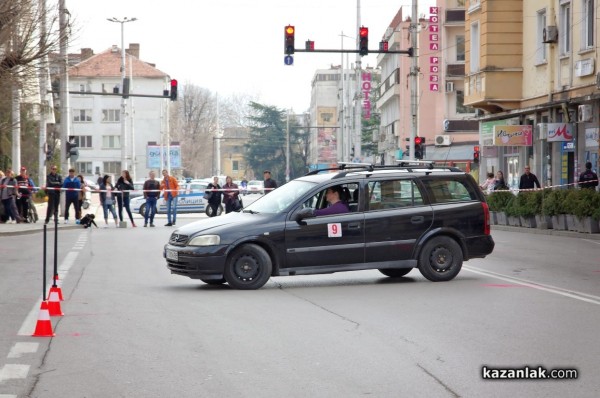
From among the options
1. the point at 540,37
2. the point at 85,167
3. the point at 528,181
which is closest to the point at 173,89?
the point at 540,37

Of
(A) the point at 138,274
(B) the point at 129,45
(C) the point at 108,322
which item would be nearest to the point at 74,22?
(A) the point at 138,274

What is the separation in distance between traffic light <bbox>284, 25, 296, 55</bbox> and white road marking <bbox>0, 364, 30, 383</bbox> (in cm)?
2492

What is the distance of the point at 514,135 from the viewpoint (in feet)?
136

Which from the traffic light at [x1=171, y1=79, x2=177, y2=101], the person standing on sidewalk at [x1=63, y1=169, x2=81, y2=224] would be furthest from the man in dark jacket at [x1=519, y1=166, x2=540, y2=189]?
the person standing on sidewalk at [x1=63, y1=169, x2=81, y2=224]

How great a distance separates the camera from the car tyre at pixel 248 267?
14.8m

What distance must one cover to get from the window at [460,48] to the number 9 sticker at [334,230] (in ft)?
193

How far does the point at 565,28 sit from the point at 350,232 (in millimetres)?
24743

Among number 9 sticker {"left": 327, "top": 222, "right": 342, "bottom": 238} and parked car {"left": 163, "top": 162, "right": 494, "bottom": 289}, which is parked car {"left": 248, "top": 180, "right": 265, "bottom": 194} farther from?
number 9 sticker {"left": 327, "top": 222, "right": 342, "bottom": 238}

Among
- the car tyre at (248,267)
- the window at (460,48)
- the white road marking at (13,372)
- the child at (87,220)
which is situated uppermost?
the window at (460,48)

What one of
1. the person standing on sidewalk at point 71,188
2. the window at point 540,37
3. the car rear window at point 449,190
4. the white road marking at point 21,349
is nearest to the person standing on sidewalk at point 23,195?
the person standing on sidewalk at point 71,188

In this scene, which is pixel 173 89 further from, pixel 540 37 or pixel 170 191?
pixel 540 37

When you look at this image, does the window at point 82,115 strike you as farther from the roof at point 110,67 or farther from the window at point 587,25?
the window at point 587,25

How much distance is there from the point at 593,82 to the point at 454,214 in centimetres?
2046

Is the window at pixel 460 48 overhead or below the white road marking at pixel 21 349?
overhead
